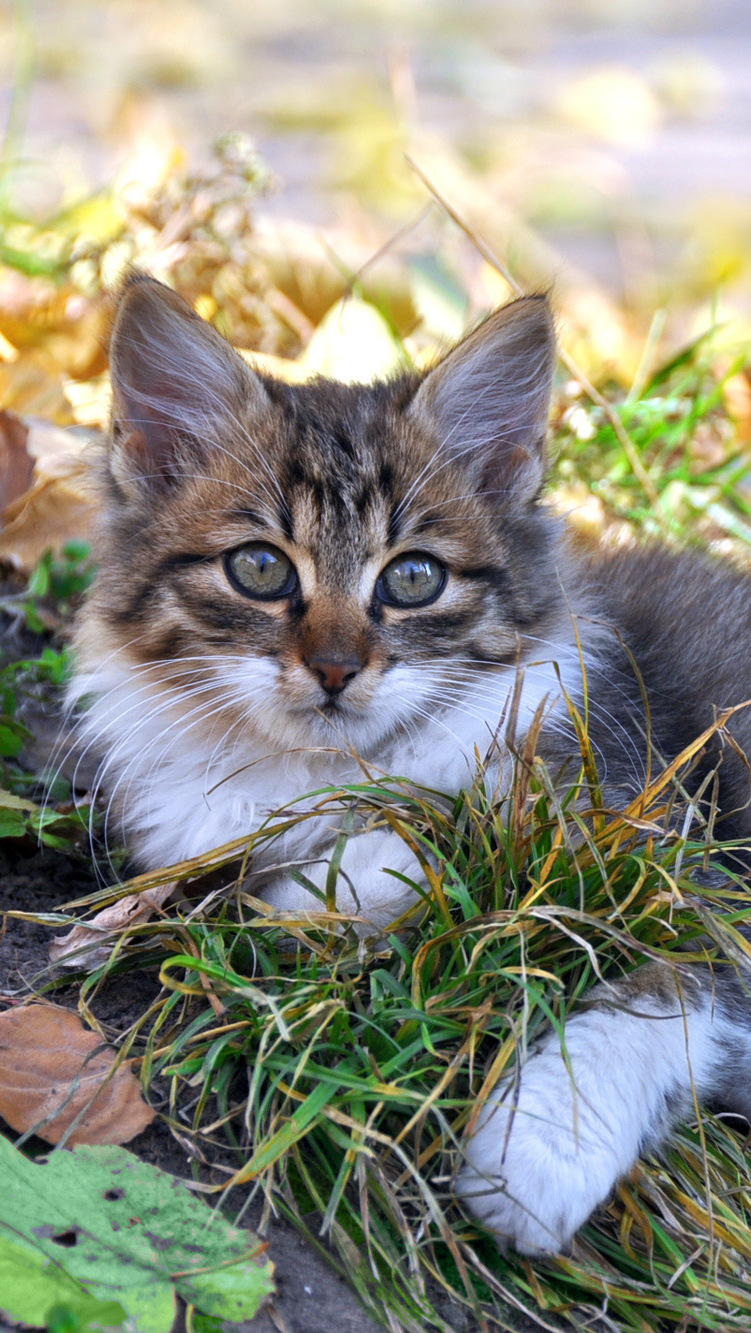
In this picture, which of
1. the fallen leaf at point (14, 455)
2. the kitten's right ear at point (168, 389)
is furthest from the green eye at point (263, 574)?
the fallen leaf at point (14, 455)

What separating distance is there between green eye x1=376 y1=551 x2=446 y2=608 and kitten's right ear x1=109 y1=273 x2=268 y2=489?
45cm

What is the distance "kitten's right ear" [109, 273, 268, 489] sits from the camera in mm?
2148

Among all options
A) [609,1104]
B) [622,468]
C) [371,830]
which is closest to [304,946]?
[371,830]

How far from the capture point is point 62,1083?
5.41 feet

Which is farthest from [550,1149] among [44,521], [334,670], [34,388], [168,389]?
[34,388]

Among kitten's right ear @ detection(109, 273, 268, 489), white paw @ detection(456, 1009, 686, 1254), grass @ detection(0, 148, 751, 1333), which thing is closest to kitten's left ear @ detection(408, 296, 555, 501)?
kitten's right ear @ detection(109, 273, 268, 489)

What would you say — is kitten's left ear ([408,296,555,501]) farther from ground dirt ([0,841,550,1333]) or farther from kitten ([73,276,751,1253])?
ground dirt ([0,841,550,1333])

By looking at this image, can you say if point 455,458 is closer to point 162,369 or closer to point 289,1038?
point 162,369

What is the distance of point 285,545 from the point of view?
80.8 inches

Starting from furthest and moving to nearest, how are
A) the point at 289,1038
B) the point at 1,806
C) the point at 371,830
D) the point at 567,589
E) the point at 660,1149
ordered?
the point at 567,589 → the point at 1,806 → the point at 371,830 → the point at 660,1149 → the point at 289,1038

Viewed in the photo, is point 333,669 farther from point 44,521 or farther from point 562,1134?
point 44,521

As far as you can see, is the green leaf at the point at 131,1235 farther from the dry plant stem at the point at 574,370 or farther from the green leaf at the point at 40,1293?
the dry plant stem at the point at 574,370

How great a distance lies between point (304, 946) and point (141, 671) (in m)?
0.66

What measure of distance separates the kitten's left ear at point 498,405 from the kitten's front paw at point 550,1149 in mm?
1154
